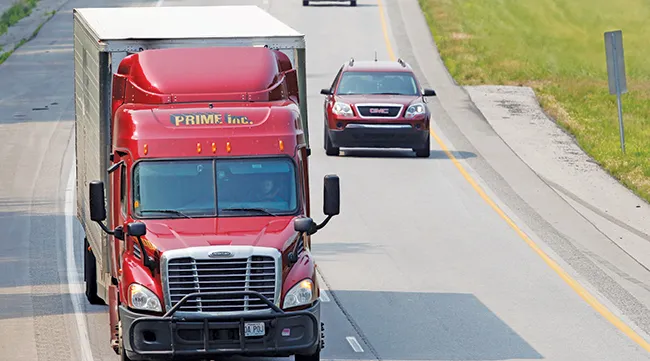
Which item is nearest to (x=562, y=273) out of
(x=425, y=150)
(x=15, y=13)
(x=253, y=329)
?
(x=253, y=329)

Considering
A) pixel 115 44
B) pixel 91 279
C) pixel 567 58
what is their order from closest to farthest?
pixel 115 44 → pixel 91 279 → pixel 567 58

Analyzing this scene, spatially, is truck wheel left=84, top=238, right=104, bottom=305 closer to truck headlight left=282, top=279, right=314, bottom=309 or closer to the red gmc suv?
truck headlight left=282, top=279, right=314, bottom=309

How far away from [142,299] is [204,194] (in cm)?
129

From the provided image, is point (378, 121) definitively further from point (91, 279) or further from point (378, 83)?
point (91, 279)

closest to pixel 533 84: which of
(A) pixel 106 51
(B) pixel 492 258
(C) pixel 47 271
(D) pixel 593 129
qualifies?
(D) pixel 593 129

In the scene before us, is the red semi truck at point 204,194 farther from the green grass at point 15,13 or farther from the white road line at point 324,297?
the green grass at point 15,13

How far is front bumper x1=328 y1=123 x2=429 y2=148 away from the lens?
3055cm

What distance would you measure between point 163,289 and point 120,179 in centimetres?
168

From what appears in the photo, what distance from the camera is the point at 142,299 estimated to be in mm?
13750

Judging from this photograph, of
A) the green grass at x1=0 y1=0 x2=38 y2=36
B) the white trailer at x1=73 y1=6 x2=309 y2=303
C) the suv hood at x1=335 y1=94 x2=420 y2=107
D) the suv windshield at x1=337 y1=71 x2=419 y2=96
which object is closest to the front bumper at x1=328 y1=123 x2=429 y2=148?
the suv hood at x1=335 y1=94 x2=420 y2=107

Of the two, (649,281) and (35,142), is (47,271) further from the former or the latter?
(35,142)

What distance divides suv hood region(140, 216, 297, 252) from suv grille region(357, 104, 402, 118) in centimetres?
1635

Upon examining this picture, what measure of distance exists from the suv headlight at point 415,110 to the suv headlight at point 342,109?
3.87ft

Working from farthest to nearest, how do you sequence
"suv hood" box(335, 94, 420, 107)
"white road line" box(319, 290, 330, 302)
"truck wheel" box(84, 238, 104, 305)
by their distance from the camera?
"suv hood" box(335, 94, 420, 107) → "white road line" box(319, 290, 330, 302) → "truck wheel" box(84, 238, 104, 305)
